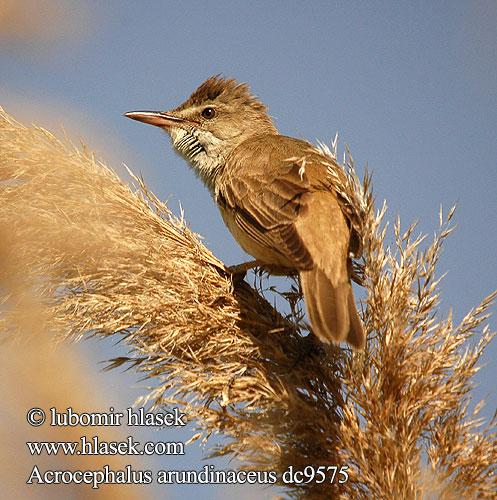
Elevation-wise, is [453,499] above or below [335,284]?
below

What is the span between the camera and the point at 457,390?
1.87m

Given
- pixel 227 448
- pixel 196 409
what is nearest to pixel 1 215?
pixel 196 409

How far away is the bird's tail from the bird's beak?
6.93ft

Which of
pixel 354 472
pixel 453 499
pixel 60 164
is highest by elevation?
pixel 60 164

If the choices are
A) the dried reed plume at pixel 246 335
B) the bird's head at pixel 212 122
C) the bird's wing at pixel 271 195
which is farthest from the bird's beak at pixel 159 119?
the dried reed plume at pixel 246 335

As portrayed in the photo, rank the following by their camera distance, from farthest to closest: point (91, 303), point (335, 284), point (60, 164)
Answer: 1. point (335, 284)
2. point (60, 164)
3. point (91, 303)

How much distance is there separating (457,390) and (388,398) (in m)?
0.23

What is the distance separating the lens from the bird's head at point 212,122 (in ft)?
13.6

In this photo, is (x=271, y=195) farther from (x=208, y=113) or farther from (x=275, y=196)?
(x=208, y=113)

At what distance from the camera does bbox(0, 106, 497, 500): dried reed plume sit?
1.79m

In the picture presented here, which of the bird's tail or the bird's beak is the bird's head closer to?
the bird's beak

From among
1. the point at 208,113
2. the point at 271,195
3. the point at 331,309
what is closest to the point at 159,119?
the point at 208,113

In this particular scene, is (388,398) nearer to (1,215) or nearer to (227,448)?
(227,448)

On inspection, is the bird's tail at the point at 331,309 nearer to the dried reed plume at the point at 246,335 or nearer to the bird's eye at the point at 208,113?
the dried reed plume at the point at 246,335
